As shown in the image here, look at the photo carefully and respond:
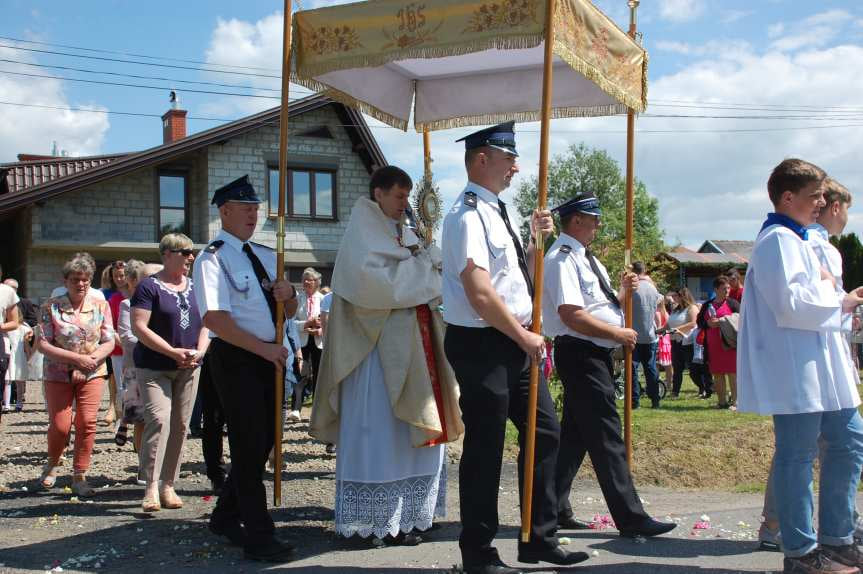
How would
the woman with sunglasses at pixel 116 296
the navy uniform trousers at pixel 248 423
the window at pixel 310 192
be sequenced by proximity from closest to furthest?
1. the navy uniform trousers at pixel 248 423
2. the woman with sunglasses at pixel 116 296
3. the window at pixel 310 192

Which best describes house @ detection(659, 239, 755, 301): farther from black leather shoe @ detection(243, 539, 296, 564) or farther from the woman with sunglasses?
black leather shoe @ detection(243, 539, 296, 564)

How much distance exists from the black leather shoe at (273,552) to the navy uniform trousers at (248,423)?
0.03 metres

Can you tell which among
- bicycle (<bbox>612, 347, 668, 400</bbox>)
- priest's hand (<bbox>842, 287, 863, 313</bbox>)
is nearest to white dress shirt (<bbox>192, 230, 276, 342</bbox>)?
priest's hand (<bbox>842, 287, 863, 313</bbox>)

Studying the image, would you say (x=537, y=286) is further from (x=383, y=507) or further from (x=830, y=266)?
(x=383, y=507)

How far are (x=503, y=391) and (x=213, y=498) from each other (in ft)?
11.2

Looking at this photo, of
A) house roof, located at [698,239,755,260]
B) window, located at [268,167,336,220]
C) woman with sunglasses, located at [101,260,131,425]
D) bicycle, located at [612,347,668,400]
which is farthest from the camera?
house roof, located at [698,239,755,260]

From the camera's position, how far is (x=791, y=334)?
14.7 ft

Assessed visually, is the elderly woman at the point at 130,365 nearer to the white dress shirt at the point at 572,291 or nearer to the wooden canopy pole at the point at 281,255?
the wooden canopy pole at the point at 281,255

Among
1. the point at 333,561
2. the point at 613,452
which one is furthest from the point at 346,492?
the point at 613,452

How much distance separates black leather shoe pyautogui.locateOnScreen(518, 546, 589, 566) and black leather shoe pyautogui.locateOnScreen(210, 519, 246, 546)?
5.48 feet

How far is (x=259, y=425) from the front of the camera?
5.27 m

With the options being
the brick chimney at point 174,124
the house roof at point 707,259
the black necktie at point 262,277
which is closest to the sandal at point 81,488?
the black necktie at point 262,277

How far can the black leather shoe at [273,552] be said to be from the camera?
5.12 metres

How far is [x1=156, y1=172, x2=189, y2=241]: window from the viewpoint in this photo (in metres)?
26.4
